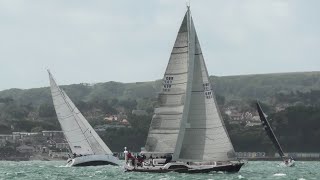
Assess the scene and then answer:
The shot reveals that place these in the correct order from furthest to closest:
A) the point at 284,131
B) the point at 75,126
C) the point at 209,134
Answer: the point at 284,131
the point at 75,126
the point at 209,134

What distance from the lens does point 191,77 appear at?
251ft

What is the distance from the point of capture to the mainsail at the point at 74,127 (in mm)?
113688

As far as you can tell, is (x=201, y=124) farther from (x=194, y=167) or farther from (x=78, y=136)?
(x=78, y=136)

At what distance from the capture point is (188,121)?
7594 cm

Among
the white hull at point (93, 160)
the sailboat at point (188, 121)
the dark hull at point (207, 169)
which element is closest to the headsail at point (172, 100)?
the sailboat at point (188, 121)

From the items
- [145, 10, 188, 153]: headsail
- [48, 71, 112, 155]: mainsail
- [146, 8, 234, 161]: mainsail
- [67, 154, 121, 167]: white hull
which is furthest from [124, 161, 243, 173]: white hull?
[67, 154, 121, 167]: white hull

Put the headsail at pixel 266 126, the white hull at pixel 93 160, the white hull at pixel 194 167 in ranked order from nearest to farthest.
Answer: the white hull at pixel 194 167 → the white hull at pixel 93 160 → the headsail at pixel 266 126

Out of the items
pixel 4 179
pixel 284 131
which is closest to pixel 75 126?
pixel 4 179

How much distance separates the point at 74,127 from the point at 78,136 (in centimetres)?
140

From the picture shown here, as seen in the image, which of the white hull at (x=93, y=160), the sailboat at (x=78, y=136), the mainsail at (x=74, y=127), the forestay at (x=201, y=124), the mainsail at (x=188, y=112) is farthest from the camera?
the white hull at (x=93, y=160)

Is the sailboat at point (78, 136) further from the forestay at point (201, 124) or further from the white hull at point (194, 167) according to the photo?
the forestay at point (201, 124)

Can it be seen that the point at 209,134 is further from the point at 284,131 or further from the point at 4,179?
the point at 284,131

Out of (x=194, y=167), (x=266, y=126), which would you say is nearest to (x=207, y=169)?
(x=194, y=167)

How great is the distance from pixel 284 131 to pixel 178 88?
12565 cm
